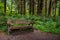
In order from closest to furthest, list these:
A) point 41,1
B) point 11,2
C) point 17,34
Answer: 1. point 17,34
2. point 41,1
3. point 11,2

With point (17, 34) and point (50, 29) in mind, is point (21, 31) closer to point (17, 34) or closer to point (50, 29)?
point (17, 34)

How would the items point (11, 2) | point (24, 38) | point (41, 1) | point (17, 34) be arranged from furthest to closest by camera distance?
point (11, 2)
point (41, 1)
point (17, 34)
point (24, 38)

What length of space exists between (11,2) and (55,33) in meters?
17.0

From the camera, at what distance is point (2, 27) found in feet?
40.0

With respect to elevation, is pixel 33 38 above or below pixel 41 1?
below

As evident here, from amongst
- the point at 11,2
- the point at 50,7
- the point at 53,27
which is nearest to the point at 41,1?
the point at 50,7

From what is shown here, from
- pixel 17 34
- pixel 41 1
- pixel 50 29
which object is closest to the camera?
pixel 17 34

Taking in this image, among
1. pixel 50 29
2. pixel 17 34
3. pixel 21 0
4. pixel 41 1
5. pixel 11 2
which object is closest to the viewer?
pixel 17 34

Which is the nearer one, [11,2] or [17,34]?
[17,34]

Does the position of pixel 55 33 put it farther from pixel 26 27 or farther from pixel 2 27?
pixel 2 27

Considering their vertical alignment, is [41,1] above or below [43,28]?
above

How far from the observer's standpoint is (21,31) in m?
11.0

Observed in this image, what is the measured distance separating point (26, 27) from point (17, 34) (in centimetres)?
81

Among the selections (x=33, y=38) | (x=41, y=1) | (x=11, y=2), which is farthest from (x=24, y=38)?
(x=11, y=2)
